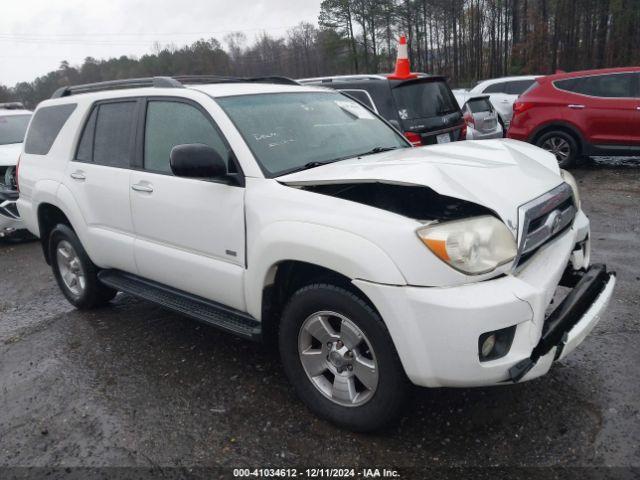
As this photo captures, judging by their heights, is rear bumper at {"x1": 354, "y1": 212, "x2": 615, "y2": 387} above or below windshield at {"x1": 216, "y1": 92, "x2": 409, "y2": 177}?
below

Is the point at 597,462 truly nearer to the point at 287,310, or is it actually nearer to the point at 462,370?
the point at 462,370

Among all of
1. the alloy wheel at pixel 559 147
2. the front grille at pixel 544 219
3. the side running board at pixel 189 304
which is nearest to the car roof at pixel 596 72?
the alloy wheel at pixel 559 147

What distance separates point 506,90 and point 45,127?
11.7m

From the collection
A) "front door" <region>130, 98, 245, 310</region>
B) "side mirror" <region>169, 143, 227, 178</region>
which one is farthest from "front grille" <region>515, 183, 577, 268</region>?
"side mirror" <region>169, 143, 227, 178</region>

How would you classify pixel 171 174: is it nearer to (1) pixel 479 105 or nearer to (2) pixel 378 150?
(2) pixel 378 150

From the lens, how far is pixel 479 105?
9.95 metres

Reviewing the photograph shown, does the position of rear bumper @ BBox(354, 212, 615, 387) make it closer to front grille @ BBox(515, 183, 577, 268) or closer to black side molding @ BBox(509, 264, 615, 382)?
black side molding @ BBox(509, 264, 615, 382)

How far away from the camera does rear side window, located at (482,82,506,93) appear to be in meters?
13.6

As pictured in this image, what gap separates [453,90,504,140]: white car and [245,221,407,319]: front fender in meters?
7.30

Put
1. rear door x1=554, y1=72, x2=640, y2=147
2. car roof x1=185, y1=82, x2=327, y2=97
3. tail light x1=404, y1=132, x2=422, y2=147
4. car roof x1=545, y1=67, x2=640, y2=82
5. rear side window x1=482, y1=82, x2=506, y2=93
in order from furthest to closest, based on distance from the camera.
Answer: rear side window x1=482, y1=82, x2=506, y2=93
car roof x1=545, y1=67, x2=640, y2=82
rear door x1=554, y1=72, x2=640, y2=147
tail light x1=404, y1=132, x2=422, y2=147
car roof x1=185, y1=82, x2=327, y2=97

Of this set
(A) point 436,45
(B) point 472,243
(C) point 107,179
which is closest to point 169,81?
(C) point 107,179

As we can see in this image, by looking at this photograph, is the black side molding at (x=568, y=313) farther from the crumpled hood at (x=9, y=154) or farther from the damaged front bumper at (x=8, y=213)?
the crumpled hood at (x=9, y=154)

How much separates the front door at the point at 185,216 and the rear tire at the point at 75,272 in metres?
0.93

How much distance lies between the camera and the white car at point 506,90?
42.8ft
